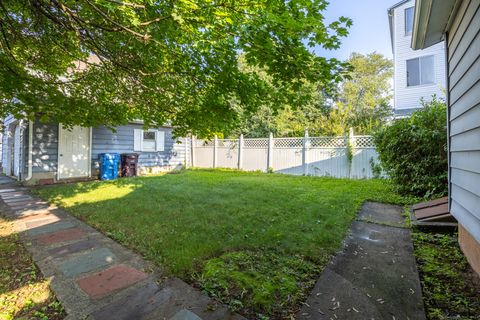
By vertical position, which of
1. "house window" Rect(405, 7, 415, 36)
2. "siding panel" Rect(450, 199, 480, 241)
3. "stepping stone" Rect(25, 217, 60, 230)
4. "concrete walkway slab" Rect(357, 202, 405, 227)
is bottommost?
"stepping stone" Rect(25, 217, 60, 230)

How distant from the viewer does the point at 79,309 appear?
73.7 inches

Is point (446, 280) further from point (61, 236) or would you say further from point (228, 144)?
point (228, 144)

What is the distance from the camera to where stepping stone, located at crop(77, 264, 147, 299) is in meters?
2.10

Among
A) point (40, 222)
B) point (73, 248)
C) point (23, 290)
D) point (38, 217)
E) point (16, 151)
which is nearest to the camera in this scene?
point (23, 290)

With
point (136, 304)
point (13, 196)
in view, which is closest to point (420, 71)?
point (136, 304)

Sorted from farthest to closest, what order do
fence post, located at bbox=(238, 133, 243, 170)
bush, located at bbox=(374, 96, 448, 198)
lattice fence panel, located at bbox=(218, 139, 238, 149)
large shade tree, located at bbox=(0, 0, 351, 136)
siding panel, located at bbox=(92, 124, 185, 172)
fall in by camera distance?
1. lattice fence panel, located at bbox=(218, 139, 238, 149)
2. fence post, located at bbox=(238, 133, 243, 170)
3. siding panel, located at bbox=(92, 124, 185, 172)
4. bush, located at bbox=(374, 96, 448, 198)
5. large shade tree, located at bbox=(0, 0, 351, 136)

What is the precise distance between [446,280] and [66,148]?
9.89 metres

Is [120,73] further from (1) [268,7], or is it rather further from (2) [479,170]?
(2) [479,170]

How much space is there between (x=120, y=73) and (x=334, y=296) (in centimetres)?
396

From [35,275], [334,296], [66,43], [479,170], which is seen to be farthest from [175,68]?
[479,170]

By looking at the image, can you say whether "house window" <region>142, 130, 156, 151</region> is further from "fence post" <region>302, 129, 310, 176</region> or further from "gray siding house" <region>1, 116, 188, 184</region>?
"fence post" <region>302, 129, 310, 176</region>

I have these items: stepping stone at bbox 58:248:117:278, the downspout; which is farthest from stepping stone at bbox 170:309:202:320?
the downspout

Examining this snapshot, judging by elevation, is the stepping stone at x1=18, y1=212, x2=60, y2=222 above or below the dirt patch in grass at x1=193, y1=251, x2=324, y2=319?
above

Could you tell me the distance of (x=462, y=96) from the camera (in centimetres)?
239
